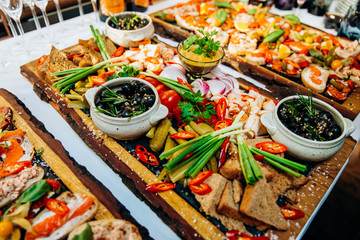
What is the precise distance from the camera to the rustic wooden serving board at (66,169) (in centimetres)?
146

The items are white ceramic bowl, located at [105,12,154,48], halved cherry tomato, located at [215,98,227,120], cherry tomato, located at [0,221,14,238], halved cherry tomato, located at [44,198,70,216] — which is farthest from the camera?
white ceramic bowl, located at [105,12,154,48]

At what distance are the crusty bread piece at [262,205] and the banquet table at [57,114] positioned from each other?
21 cm

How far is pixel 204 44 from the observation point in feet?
7.25

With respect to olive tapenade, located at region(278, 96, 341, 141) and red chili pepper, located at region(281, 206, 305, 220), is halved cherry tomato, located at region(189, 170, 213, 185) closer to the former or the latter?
red chili pepper, located at region(281, 206, 305, 220)

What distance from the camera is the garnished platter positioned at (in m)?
1.44

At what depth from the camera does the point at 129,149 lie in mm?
1805

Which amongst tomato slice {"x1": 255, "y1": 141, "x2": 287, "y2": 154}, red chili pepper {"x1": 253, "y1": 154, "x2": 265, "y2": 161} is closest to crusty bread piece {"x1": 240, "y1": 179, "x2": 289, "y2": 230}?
red chili pepper {"x1": 253, "y1": 154, "x2": 265, "y2": 161}

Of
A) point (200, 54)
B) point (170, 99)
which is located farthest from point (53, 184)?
point (200, 54)

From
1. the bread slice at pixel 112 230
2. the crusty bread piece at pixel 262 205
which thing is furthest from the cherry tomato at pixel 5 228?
the crusty bread piece at pixel 262 205

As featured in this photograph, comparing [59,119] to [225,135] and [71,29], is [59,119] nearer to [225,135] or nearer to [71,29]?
[225,135]

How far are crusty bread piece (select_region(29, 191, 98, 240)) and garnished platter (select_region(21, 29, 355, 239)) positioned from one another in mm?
301

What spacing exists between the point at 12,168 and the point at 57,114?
682mm

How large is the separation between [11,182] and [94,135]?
59 centimetres

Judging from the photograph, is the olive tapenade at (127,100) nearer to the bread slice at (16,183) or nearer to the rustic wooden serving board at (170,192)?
the rustic wooden serving board at (170,192)
